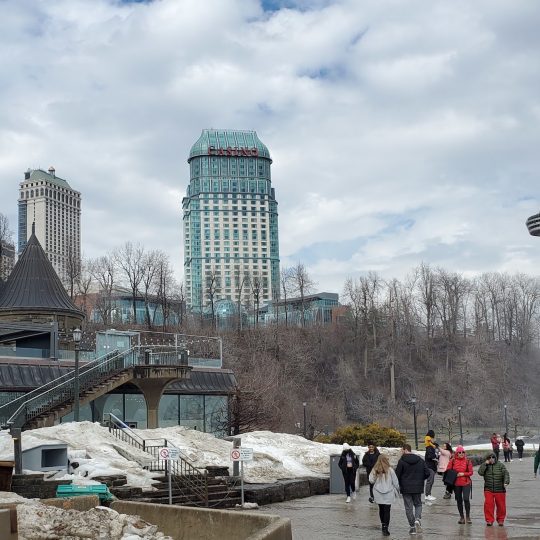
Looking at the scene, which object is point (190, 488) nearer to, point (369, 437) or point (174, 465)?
point (174, 465)

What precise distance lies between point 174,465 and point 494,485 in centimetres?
1088

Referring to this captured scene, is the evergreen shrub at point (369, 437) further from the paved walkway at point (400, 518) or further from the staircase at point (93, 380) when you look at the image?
the paved walkway at point (400, 518)

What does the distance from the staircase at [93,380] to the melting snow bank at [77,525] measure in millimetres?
17045

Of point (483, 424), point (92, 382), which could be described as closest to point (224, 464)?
point (92, 382)

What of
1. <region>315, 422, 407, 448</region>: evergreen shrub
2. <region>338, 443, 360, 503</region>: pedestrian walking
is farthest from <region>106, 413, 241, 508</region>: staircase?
<region>315, 422, 407, 448</region>: evergreen shrub

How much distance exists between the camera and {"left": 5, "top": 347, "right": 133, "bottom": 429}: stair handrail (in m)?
29.7

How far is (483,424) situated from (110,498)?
238 feet

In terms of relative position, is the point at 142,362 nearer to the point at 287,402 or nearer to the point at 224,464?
the point at 224,464

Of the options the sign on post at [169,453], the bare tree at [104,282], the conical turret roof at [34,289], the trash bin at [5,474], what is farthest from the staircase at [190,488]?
the bare tree at [104,282]

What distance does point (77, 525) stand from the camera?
11.8 meters

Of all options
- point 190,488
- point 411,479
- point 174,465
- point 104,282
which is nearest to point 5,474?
point 190,488

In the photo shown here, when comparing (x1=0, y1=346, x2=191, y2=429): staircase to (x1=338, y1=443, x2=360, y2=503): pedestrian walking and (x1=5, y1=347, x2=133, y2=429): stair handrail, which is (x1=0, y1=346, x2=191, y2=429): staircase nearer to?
(x1=5, y1=347, x2=133, y2=429): stair handrail

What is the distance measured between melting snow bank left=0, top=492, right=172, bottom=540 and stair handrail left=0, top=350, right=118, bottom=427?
18205 mm

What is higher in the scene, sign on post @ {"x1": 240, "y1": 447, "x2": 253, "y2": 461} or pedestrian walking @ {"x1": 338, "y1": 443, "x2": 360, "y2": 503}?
sign on post @ {"x1": 240, "y1": 447, "x2": 253, "y2": 461}
